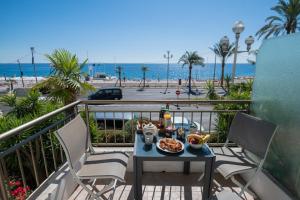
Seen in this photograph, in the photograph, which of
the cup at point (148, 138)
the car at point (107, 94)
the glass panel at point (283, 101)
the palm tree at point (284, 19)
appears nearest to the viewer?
the glass panel at point (283, 101)

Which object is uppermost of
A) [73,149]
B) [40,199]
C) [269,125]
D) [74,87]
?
[74,87]

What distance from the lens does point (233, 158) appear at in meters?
1.91

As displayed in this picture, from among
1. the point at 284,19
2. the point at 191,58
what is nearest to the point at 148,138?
the point at 284,19

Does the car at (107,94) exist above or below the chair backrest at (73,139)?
below

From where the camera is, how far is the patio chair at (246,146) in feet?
5.44

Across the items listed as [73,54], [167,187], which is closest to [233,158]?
[167,187]

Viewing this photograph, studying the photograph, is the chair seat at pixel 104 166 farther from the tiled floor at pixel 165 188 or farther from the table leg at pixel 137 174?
the tiled floor at pixel 165 188

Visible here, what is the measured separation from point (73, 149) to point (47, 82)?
2.69m

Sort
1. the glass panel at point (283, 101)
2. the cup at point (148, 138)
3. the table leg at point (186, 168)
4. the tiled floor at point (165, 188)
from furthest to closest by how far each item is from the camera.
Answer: the table leg at point (186, 168) < the tiled floor at point (165, 188) < the cup at point (148, 138) < the glass panel at point (283, 101)

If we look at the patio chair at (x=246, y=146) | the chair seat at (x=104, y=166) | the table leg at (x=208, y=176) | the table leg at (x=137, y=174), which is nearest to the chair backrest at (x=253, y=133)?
the patio chair at (x=246, y=146)

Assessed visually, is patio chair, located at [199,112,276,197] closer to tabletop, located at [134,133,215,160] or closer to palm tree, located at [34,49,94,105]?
tabletop, located at [134,133,215,160]

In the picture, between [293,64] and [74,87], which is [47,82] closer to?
[74,87]

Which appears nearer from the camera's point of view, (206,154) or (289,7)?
(206,154)

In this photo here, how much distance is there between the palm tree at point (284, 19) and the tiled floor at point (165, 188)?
12842mm
